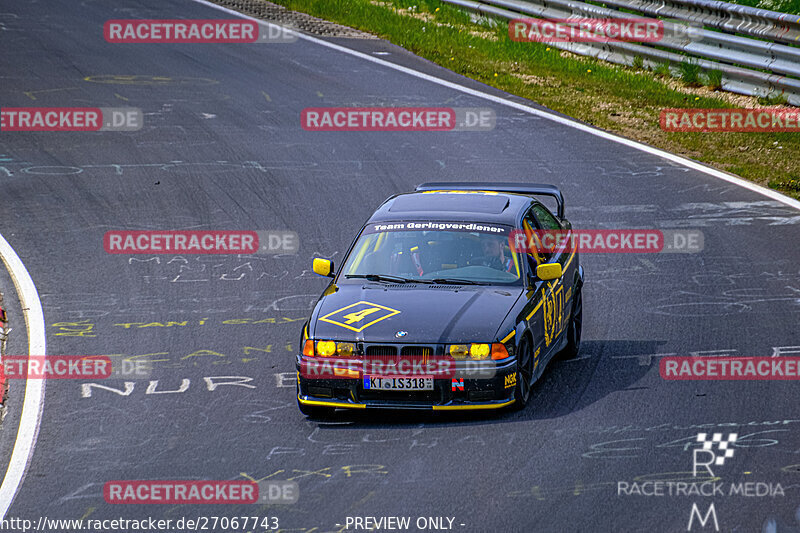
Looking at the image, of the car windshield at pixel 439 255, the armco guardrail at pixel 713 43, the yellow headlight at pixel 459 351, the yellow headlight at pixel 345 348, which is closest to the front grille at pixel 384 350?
the yellow headlight at pixel 345 348

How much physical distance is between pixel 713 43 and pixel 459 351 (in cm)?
1159

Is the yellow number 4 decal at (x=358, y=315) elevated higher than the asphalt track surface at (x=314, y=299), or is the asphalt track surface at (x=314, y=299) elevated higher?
the yellow number 4 decal at (x=358, y=315)

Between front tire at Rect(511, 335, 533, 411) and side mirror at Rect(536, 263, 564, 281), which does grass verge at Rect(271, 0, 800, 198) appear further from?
front tire at Rect(511, 335, 533, 411)

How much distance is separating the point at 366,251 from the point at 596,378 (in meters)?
2.19

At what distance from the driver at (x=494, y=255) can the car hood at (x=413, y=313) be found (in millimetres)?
318

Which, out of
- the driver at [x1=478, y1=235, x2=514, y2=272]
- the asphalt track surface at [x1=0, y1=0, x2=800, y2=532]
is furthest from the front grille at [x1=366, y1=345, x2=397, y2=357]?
the driver at [x1=478, y1=235, x2=514, y2=272]

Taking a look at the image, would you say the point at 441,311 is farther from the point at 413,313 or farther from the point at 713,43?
the point at 713,43

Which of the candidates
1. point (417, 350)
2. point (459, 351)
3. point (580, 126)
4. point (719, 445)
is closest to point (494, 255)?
point (459, 351)

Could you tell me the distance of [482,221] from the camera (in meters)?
10.2

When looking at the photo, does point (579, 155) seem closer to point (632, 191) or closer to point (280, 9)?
point (632, 191)

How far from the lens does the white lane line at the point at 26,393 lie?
8.09 metres

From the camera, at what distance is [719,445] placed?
27.0 ft

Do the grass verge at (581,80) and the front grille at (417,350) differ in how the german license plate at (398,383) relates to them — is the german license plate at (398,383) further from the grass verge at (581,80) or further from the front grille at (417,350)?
the grass verge at (581,80)

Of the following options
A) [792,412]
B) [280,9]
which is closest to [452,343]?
[792,412]
